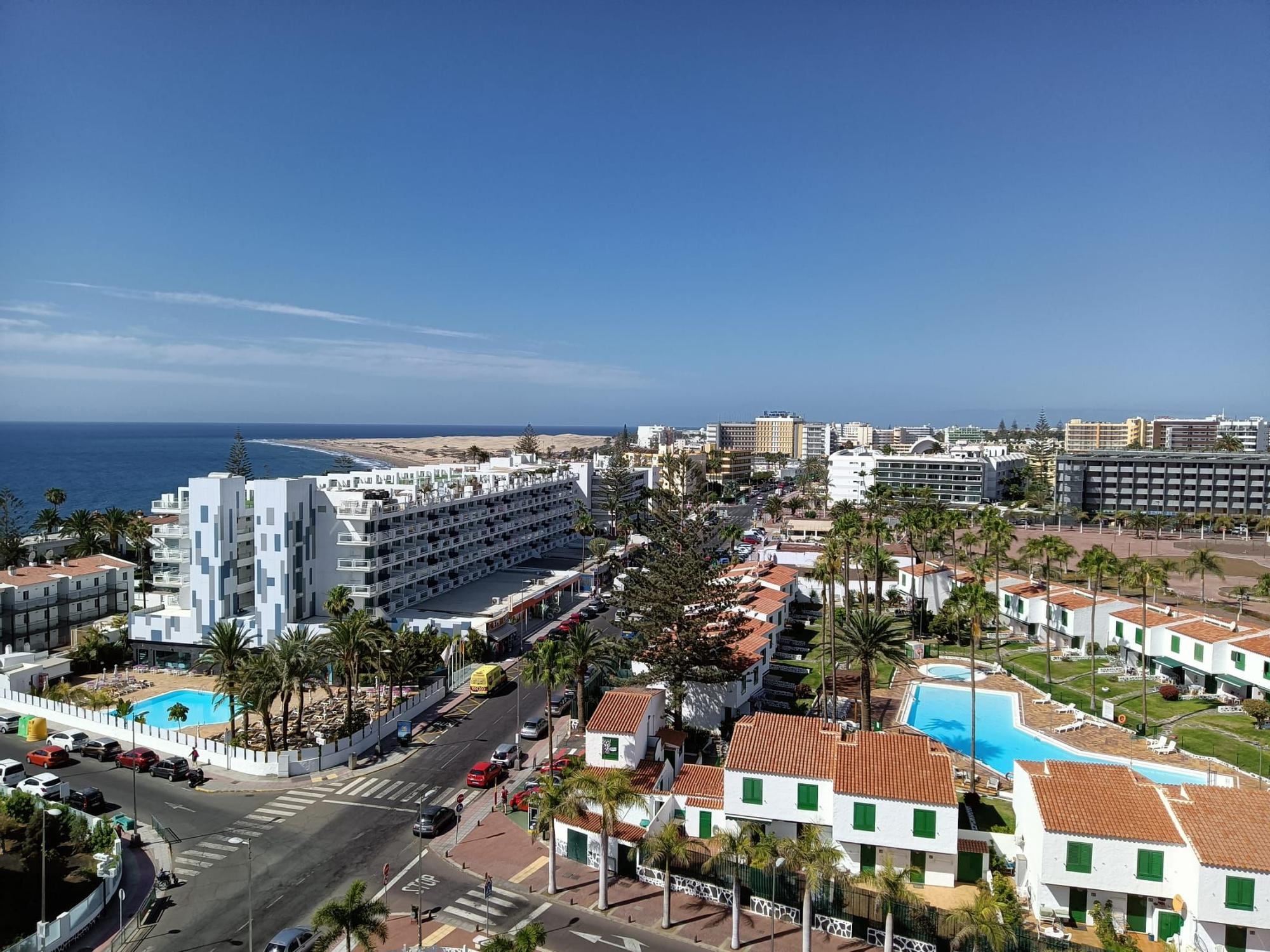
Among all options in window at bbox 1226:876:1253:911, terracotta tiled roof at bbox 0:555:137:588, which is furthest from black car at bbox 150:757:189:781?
window at bbox 1226:876:1253:911

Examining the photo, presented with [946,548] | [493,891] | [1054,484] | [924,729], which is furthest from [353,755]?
[1054,484]

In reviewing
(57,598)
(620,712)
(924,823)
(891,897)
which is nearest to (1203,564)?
(924,823)

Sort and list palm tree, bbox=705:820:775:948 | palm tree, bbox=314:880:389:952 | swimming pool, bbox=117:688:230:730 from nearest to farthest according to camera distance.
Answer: palm tree, bbox=314:880:389:952
palm tree, bbox=705:820:775:948
swimming pool, bbox=117:688:230:730

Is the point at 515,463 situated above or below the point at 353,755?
above

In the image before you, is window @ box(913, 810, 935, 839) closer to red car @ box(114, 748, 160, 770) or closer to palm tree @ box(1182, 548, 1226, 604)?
red car @ box(114, 748, 160, 770)

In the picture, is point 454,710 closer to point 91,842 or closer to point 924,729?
point 91,842

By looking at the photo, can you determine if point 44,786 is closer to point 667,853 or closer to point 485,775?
point 485,775

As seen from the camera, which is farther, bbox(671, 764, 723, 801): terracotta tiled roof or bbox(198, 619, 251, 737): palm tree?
bbox(198, 619, 251, 737): palm tree
